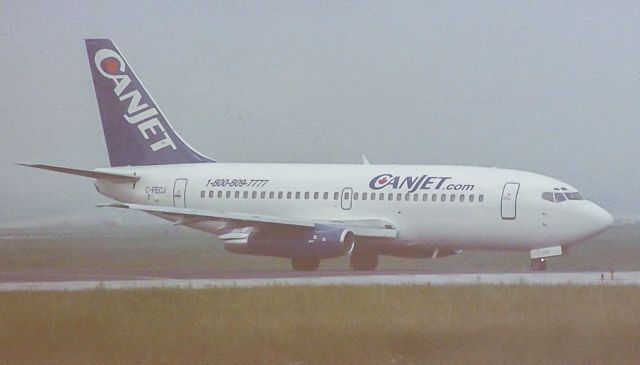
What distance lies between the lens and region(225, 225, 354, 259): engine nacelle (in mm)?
41906

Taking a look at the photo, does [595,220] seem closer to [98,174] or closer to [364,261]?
[364,261]

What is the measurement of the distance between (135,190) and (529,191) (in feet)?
42.9

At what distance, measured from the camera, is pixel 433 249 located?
4381cm

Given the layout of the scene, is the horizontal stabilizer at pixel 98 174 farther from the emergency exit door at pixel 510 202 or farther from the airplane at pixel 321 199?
the emergency exit door at pixel 510 202

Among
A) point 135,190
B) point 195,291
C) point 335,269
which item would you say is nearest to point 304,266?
point 335,269

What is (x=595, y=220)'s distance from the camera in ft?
133

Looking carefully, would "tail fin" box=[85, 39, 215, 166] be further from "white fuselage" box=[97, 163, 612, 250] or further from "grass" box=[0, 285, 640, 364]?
"grass" box=[0, 285, 640, 364]

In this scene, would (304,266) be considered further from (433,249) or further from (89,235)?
(89,235)

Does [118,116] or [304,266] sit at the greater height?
[118,116]

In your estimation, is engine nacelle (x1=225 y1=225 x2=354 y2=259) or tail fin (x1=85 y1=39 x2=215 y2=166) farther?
tail fin (x1=85 y1=39 x2=215 y2=166)

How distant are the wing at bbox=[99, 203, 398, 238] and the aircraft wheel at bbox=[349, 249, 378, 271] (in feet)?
5.50

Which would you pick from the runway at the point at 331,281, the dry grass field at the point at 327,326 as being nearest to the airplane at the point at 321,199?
the runway at the point at 331,281

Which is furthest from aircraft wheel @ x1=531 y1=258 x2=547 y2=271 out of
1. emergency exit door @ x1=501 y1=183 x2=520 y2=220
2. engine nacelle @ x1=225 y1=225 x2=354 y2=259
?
engine nacelle @ x1=225 y1=225 x2=354 y2=259

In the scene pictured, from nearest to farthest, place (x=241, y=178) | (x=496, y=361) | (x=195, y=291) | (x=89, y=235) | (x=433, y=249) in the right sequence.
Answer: (x=496, y=361)
(x=195, y=291)
(x=433, y=249)
(x=241, y=178)
(x=89, y=235)
